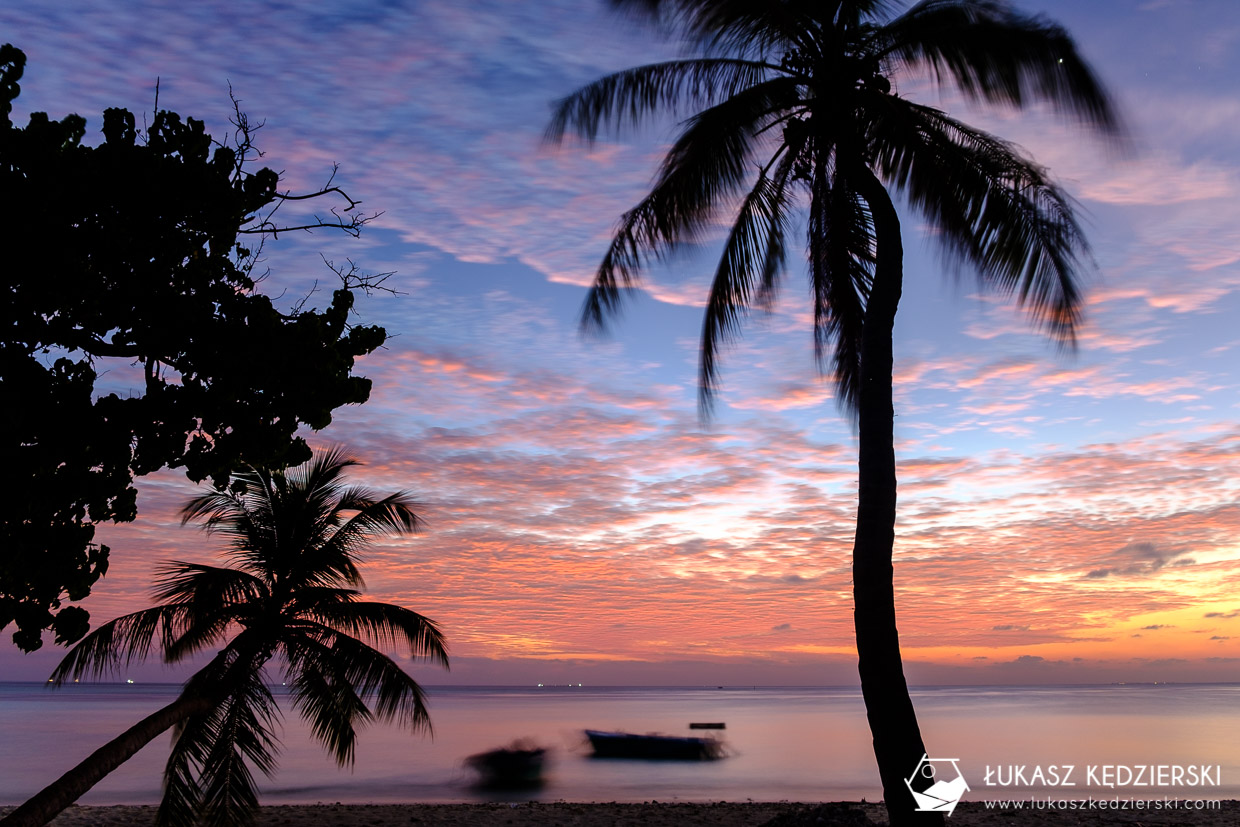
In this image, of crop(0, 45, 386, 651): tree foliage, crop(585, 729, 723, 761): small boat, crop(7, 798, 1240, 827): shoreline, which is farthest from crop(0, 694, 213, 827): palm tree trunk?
crop(585, 729, 723, 761): small boat

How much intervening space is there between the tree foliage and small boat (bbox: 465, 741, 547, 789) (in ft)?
83.8

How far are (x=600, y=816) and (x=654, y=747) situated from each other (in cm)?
2479

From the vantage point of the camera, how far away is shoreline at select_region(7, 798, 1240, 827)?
12969 millimetres

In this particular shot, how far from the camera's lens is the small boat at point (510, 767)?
3019 centimetres

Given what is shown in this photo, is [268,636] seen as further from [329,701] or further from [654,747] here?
[654,747]

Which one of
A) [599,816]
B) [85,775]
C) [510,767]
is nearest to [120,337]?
[85,775]

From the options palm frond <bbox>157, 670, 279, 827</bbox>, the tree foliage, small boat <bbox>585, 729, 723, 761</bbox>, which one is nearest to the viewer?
the tree foliage

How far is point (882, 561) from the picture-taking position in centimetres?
867

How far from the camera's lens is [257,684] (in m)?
12.1

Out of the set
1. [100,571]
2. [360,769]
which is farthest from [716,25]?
[360,769]

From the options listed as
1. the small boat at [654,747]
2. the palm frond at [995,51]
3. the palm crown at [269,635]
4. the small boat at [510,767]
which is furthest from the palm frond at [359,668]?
the small boat at [654,747]

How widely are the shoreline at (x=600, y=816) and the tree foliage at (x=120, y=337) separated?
30.9 ft

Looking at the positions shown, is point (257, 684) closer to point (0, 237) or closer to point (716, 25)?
point (0, 237)

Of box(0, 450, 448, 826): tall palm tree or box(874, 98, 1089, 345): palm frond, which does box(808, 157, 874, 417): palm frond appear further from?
box(0, 450, 448, 826): tall palm tree
